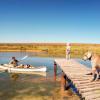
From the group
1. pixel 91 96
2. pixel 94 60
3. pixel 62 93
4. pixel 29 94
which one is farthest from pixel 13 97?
pixel 91 96

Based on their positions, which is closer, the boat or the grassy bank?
the boat

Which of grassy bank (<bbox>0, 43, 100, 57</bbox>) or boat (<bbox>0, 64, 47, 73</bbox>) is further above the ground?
grassy bank (<bbox>0, 43, 100, 57</bbox>)

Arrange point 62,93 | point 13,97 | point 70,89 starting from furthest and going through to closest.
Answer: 1. point 70,89
2. point 62,93
3. point 13,97

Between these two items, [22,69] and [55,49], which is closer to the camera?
[22,69]

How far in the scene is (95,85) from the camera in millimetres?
12109

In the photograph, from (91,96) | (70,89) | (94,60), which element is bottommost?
(70,89)

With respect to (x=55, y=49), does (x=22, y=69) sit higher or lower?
lower

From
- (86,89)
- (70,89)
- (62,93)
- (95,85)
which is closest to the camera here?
(86,89)

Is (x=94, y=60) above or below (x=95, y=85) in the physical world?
above

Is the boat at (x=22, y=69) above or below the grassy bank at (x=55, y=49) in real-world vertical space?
below

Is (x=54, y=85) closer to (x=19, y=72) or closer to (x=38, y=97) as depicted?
(x=38, y=97)

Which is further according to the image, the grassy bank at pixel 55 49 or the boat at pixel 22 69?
the grassy bank at pixel 55 49

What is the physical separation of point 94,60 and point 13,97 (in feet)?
26.5

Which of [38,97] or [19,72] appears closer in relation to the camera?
[38,97]
